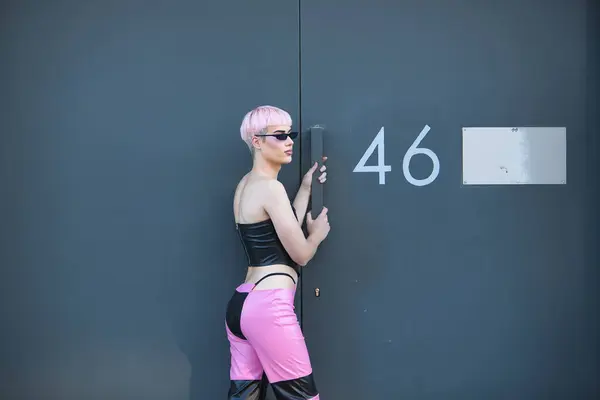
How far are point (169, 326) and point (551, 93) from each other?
2192 millimetres

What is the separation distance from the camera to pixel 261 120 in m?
2.70

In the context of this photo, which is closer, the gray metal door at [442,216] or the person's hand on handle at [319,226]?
the person's hand on handle at [319,226]

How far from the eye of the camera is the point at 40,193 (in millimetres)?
3080

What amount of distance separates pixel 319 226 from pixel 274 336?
0.55 meters

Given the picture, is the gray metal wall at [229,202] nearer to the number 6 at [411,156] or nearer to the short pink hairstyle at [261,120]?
the number 6 at [411,156]

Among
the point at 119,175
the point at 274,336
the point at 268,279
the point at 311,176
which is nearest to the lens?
the point at 274,336

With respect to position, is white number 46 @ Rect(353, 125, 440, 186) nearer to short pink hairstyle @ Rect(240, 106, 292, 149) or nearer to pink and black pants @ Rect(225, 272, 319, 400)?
short pink hairstyle @ Rect(240, 106, 292, 149)

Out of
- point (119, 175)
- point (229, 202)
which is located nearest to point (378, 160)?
point (229, 202)

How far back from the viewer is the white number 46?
121 inches

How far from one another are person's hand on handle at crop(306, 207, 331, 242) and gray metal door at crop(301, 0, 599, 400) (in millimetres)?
202

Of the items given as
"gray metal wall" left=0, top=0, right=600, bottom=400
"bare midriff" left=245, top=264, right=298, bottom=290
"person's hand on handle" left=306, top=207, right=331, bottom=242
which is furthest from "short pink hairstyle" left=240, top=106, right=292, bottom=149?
"bare midriff" left=245, top=264, right=298, bottom=290

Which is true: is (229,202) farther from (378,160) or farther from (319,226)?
(378,160)

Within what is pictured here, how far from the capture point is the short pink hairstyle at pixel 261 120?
2.70 m

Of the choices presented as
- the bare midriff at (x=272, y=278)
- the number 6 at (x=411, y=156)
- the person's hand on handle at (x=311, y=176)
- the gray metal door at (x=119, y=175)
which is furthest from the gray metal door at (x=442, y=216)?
the bare midriff at (x=272, y=278)
